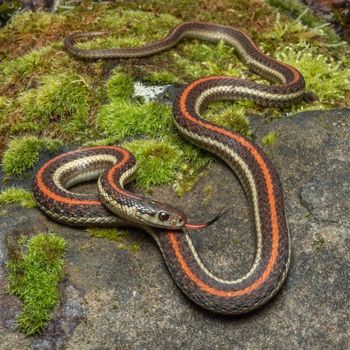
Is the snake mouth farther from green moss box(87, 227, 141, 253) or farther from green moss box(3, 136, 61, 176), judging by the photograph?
green moss box(3, 136, 61, 176)

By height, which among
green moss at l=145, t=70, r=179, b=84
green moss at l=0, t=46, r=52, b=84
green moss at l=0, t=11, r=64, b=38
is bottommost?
green moss at l=145, t=70, r=179, b=84

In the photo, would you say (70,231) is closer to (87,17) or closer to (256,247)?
(256,247)

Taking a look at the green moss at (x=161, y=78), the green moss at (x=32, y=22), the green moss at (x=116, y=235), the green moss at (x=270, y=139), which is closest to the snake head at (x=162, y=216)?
the green moss at (x=116, y=235)

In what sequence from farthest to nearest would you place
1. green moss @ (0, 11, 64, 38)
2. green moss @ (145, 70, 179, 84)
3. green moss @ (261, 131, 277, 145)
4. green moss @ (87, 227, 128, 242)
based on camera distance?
green moss @ (0, 11, 64, 38) < green moss @ (145, 70, 179, 84) < green moss @ (261, 131, 277, 145) < green moss @ (87, 227, 128, 242)

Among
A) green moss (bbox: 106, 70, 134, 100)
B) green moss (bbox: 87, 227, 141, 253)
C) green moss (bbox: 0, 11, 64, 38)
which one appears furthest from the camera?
green moss (bbox: 0, 11, 64, 38)

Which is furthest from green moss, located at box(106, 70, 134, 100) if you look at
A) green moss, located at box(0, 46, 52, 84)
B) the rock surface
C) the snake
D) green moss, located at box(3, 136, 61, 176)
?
the rock surface

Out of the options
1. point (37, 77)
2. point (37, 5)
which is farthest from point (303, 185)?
point (37, 5)

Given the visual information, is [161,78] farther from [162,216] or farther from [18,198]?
[162,216]
